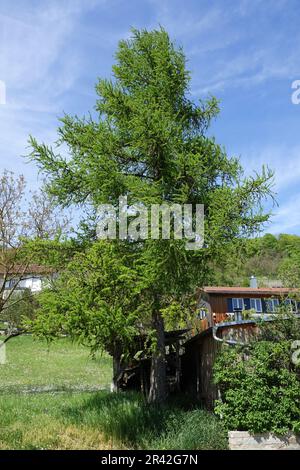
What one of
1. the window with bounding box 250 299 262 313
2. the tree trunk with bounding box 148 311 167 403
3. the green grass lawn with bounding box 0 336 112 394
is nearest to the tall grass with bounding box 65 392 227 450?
the tree trunk with bounding box 148 311 167 403

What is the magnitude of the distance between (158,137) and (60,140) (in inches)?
121

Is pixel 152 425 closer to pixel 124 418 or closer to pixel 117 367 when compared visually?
pixel 124 418

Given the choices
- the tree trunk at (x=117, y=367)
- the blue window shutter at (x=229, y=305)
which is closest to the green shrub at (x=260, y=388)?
the tree trunk at (x=117, y=367)

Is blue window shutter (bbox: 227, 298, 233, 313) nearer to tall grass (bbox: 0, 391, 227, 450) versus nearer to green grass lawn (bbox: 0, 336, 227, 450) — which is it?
green grass lawn (bbox: 0, 336, 227, 450)

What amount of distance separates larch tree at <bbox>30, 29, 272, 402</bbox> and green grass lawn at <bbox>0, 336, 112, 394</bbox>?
19.2ft

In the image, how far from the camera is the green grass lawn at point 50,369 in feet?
61.1

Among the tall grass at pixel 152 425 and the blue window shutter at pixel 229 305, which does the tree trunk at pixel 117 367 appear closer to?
the tall grass at pixel 152 425

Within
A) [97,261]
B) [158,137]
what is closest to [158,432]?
[97,261]

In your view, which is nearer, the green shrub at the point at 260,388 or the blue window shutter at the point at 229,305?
the green shrub at the point at 260,388

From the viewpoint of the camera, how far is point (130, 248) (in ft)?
35.3

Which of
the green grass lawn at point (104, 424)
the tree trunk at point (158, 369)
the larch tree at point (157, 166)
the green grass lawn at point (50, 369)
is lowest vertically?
the green grass lawn at point (50, 369)

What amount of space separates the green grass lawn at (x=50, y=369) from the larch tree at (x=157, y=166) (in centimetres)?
584

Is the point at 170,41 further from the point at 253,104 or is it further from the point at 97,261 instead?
the point at 97,261

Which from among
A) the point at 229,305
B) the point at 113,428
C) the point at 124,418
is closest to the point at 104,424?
the point at 113,428
